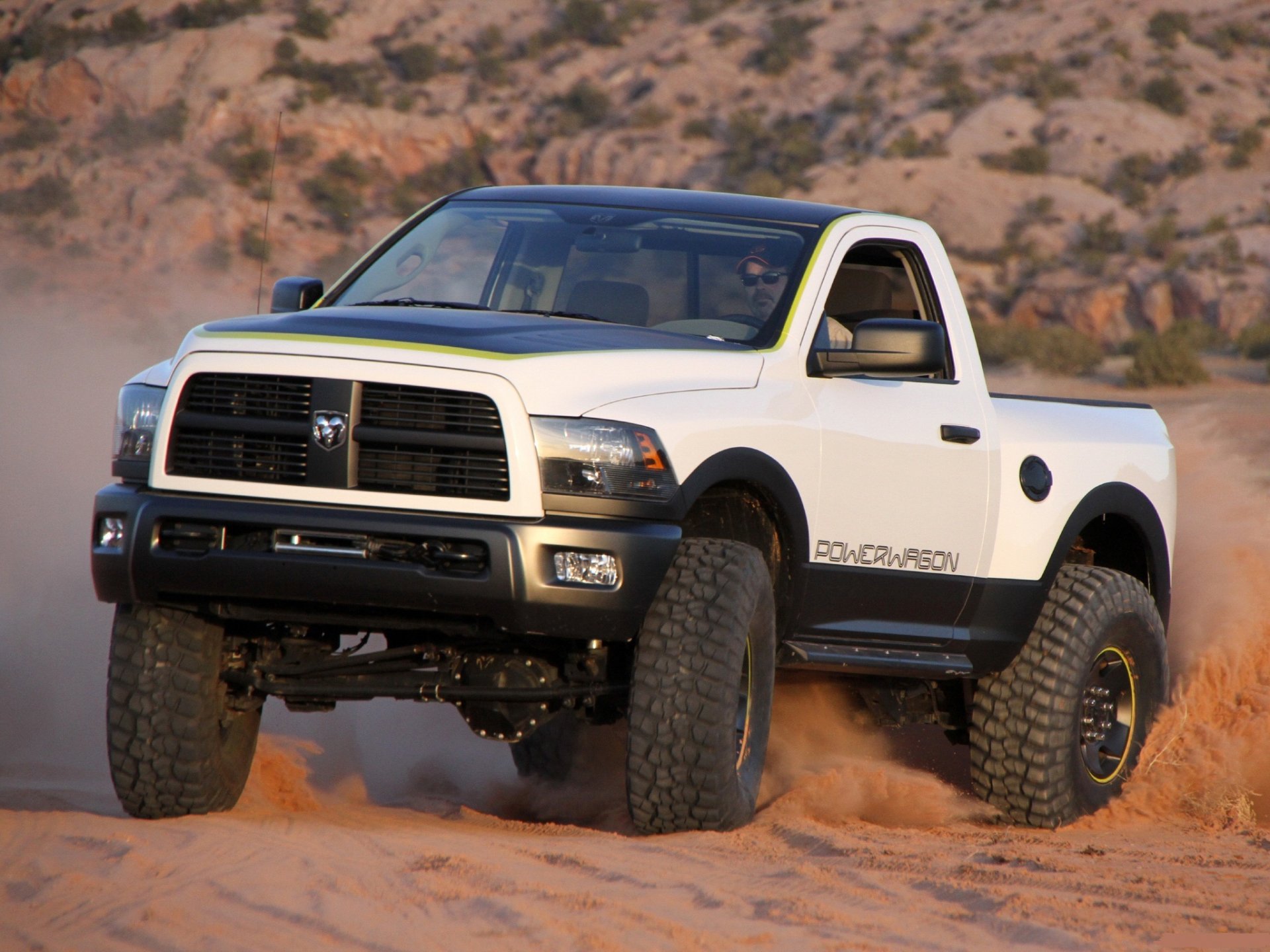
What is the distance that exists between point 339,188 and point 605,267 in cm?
3448

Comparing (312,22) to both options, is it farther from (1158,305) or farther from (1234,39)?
(1234,39)

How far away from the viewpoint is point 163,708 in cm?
560

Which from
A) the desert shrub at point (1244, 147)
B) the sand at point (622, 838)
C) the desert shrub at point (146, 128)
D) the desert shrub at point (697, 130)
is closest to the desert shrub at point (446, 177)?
the desert shrub at point (697, 130)

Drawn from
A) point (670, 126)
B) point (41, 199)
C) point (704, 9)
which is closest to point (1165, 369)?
point (670, 126)

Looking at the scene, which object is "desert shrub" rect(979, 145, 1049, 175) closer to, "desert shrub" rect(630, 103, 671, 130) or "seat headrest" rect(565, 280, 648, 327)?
"desert shrub" rect(630, 103, 671, 130)

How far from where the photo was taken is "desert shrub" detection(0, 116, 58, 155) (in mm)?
38312

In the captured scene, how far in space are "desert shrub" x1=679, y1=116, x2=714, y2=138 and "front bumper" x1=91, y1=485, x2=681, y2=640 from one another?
1502 inches

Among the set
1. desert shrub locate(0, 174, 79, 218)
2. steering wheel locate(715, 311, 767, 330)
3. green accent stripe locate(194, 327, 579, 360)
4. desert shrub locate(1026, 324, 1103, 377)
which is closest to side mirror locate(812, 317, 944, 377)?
steering wheel locate(715, 311, 767, 330)

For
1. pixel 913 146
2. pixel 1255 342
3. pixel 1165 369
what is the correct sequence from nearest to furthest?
1. pixel 1165 369
2. pixel 1255 342
3. pixel 913 146

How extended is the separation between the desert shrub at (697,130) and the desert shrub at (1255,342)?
14.9m

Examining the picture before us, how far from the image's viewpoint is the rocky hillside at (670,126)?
35500mm

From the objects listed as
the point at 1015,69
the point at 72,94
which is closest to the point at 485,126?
the point at 72,94

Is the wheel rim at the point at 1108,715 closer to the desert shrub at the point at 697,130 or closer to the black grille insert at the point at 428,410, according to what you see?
the black grille insert at the point at 428,410

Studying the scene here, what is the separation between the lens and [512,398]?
503 cm
